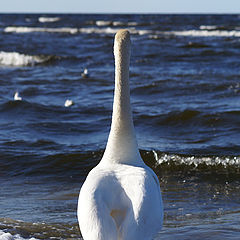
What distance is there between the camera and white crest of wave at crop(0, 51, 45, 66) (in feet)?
89.0

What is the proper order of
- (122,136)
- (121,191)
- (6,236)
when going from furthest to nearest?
(6,236), (122,136), (121,191)

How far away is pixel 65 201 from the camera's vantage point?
24.5ft

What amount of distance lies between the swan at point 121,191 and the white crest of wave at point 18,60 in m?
22.6

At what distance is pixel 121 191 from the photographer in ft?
13.8

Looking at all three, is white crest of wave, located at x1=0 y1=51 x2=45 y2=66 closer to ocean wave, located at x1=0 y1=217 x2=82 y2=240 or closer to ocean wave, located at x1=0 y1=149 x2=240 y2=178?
ocean wave, located at x1=0 y1=149 x2=240 y2=178

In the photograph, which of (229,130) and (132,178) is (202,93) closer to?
(229,130)

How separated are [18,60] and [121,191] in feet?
79.5

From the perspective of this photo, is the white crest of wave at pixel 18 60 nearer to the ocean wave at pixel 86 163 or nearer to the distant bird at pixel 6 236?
the ocean wave at pixel 86 163

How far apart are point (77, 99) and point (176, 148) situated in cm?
619

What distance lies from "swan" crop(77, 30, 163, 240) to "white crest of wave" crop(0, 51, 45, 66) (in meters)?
22.6

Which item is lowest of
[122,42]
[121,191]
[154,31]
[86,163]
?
[86,163]

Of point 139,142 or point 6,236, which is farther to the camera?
point 139,142

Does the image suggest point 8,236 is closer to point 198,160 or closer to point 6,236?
point 6,236

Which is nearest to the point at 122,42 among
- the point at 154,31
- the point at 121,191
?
the point at 121,191
